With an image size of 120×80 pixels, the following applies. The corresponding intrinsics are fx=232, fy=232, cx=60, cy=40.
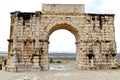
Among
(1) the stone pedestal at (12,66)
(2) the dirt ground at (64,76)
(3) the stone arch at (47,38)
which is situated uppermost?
(3) the stone arch at (47,38)

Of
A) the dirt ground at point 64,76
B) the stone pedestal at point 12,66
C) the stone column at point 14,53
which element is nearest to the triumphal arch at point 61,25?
the stone column at point 14,53

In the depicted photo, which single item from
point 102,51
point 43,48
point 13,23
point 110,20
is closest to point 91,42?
point 102,51

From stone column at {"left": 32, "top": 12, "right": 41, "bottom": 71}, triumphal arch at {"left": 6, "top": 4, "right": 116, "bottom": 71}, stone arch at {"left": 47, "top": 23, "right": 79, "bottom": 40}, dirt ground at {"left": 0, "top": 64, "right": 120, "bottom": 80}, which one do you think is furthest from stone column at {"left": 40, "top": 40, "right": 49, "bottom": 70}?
dirt ground at {"left": 0, "top": 64, "right": 120, "bottom": 80}

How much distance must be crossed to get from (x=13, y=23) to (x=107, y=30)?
7.38 metres

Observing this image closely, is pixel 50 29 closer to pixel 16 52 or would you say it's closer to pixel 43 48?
pixel 43 48

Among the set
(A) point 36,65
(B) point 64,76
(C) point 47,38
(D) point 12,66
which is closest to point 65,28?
(C) point 47,38

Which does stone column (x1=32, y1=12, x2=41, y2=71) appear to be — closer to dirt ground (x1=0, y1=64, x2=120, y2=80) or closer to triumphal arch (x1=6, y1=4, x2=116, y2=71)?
triumphal arch (x1=6, y1=4, x2=116, y2=71)

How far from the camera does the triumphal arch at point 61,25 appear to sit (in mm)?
17531

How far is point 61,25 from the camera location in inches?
723

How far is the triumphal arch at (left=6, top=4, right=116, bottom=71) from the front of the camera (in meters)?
17.5

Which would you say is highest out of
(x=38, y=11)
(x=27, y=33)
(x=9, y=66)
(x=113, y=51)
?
(x=38, y=11)

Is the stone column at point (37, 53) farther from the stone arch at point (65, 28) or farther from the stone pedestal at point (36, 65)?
the stone arch at point (65, 28)

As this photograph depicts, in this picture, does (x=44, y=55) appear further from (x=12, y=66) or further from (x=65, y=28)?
(x=65, y=28)

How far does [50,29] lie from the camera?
707 inches
